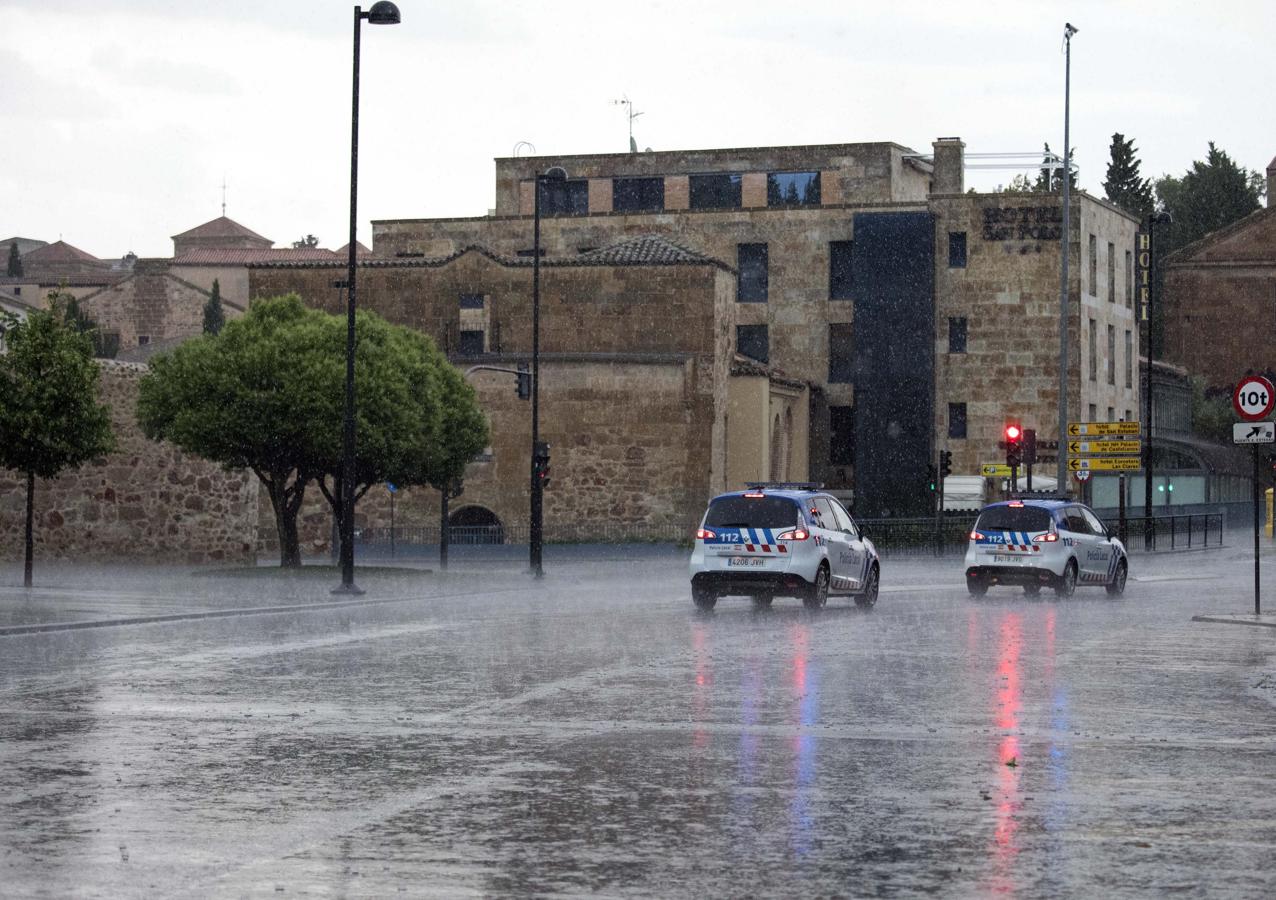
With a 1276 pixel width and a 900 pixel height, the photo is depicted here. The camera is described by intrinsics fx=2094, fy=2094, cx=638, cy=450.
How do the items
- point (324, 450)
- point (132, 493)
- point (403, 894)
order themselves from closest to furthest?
point (403, 894), point (324, 450), point (132, 493)

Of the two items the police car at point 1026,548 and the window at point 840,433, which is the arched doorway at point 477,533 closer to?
the window at point 840,433

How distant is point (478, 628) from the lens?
2470 centimetres

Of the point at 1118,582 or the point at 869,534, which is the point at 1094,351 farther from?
the point at 1118,582

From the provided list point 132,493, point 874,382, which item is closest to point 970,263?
point 874,382

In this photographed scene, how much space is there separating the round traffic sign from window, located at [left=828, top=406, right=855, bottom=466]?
52860 mm

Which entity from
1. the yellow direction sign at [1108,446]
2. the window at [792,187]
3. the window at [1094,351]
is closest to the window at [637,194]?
the window at [792,187]

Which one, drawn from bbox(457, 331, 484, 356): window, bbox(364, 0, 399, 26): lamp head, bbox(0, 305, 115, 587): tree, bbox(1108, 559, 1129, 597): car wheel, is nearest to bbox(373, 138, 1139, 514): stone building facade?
bbox(457, 331, 484, 356): window

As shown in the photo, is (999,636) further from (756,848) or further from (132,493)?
(132,493)

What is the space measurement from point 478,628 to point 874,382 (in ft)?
180

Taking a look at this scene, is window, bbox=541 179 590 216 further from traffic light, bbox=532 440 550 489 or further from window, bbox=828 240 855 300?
traffic light, bbox=532 440 550 489

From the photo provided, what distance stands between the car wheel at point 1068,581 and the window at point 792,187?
5073cm

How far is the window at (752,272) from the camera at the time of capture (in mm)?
80500

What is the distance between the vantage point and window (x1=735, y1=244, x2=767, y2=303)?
80.5 m

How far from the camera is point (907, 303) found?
77.9 meters
